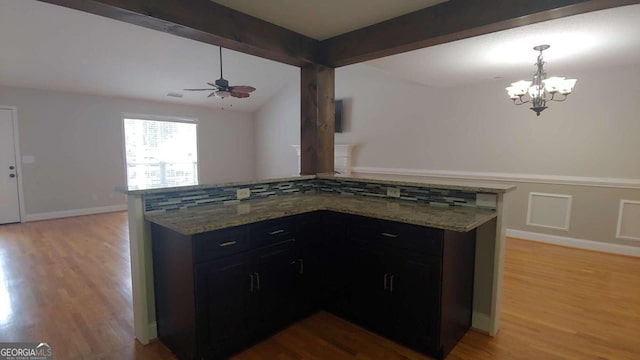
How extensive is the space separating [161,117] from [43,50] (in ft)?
8.47

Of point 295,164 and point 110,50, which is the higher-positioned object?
point 110,50

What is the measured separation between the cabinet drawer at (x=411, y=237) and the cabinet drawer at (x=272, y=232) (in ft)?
2.00

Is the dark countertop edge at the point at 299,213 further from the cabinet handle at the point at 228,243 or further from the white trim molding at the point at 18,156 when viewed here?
the white trim molding at the point at 18,156

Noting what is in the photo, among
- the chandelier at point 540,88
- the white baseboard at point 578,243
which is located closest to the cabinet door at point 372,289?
the chandelier at point 540,88

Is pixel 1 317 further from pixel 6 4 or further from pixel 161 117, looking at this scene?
pixel 161 117

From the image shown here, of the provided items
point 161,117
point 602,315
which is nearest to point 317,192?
point 602,315

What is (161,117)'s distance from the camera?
7145 mm

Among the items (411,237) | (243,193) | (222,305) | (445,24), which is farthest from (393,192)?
(222,305)

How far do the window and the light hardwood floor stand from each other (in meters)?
3.08

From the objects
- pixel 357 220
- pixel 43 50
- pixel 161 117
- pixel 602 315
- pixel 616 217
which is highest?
pixel 43 50

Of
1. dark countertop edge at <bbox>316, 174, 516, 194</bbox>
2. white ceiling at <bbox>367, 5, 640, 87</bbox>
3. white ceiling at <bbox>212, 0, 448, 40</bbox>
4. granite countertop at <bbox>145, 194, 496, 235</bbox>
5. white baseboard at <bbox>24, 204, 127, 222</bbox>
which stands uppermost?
white ceiling at <bbox>212, 0, 448, 40</bbox>

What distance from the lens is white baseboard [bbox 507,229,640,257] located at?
4.03 m

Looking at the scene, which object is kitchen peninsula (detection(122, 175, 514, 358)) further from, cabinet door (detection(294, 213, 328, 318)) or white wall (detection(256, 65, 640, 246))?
white wall (detection(256, 65, 640, 246))

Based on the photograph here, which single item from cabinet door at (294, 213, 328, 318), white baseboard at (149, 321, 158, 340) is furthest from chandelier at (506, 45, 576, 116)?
white baseboard at (149, 321, 158, 340)
